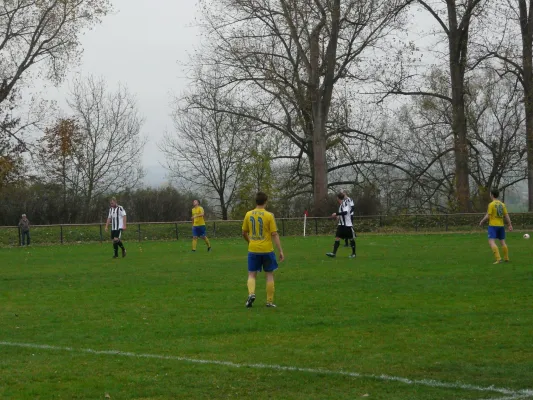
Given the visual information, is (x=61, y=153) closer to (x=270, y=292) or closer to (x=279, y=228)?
(x=279, y=228)

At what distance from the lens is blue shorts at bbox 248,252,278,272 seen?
12.8 metres

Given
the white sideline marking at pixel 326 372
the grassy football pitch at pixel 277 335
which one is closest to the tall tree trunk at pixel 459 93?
the grassy football pitch at pixel 277 335

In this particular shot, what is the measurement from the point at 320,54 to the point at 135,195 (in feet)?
49.1

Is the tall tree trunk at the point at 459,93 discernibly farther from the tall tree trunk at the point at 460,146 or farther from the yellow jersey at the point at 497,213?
the yellow jersey at the point at 497,213

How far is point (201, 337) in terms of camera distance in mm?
10172

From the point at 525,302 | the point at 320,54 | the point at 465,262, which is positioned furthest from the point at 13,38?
the point at 525,302

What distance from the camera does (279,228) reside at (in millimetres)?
42375

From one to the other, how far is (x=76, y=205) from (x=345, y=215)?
1128 inches

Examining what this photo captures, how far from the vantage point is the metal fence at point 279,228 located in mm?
39844

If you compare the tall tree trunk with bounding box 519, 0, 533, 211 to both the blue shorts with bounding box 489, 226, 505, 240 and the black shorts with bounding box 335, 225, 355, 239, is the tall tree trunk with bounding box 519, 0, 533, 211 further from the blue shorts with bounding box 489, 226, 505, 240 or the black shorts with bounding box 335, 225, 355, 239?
the blue shorts with bounding box 489, 226, 505, 240

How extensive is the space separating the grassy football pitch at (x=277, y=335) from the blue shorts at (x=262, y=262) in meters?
0.68

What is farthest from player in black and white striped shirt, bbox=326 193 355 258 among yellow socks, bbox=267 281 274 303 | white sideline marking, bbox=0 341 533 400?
white sideline marking, bbox=0 341 533 400

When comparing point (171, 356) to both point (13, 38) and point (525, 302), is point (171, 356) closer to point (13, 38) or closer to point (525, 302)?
point (525, 302)

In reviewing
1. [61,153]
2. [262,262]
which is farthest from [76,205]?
[262,262]
